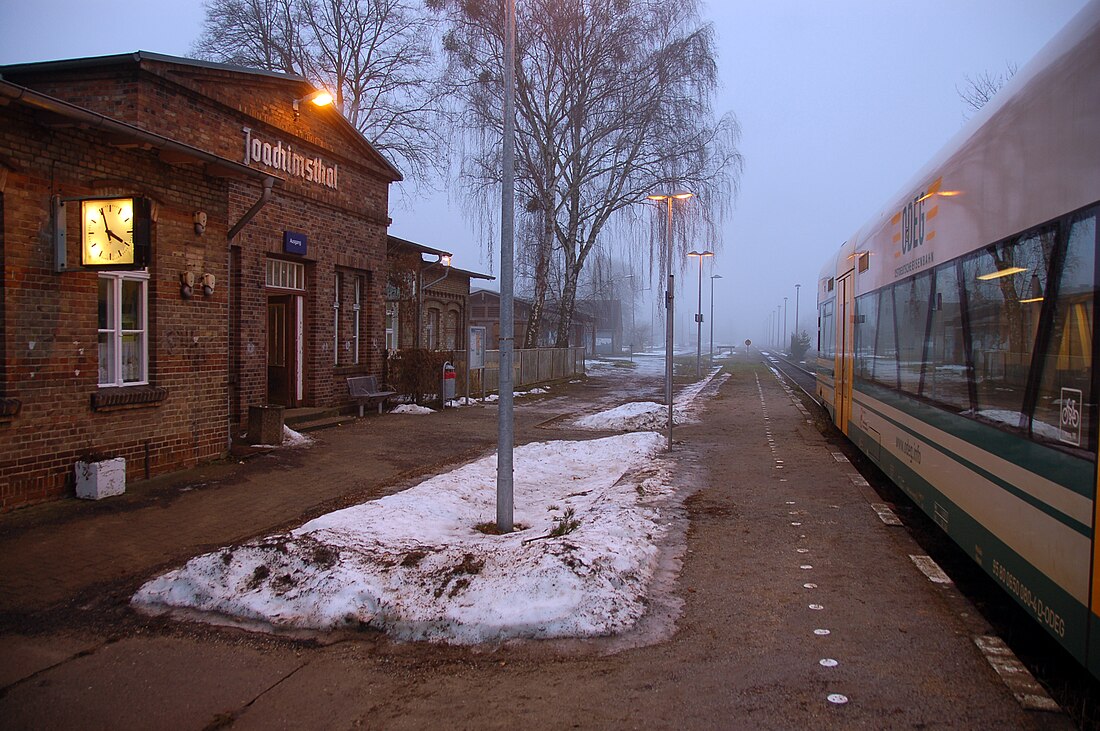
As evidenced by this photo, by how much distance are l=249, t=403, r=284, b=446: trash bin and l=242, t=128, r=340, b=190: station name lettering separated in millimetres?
3995

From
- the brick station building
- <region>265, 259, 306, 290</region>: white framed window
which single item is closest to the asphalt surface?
the brick station building

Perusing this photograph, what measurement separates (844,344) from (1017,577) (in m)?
8.70

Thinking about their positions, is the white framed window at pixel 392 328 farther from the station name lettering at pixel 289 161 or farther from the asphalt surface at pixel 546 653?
the asphalt surface at pixel 546 653

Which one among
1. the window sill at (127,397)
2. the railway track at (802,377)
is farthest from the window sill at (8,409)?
the railway track at (802,377)

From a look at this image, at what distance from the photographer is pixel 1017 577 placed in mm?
4027

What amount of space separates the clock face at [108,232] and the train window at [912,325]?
738 centimetres

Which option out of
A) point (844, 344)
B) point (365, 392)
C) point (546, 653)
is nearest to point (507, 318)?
point (546, 653)

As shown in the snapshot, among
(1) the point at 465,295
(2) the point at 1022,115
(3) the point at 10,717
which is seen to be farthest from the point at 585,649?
(1) the point at 465,295

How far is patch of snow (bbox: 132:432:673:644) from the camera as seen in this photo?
4648 millimetres

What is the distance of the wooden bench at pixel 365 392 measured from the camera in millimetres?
15016

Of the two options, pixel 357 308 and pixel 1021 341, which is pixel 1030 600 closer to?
pixel 1021 341

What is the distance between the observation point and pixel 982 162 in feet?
16.0

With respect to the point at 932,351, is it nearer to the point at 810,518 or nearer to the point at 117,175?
the point at 810,518

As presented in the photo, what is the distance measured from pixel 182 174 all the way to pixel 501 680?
7.73m
